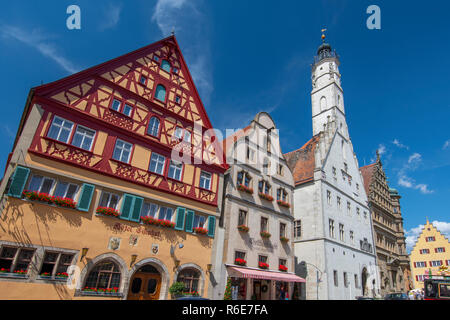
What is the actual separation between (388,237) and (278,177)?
2921 centimetres

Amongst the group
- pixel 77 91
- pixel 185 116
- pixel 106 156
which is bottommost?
pixel 106 156

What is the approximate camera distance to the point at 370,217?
4012 centimetres

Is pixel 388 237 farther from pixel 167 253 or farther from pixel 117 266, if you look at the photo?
pixel 117 266

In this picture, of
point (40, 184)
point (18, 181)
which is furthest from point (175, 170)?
point (18, 181)

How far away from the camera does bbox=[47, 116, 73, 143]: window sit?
1452 centimetres

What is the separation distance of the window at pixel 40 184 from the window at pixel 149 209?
495cm

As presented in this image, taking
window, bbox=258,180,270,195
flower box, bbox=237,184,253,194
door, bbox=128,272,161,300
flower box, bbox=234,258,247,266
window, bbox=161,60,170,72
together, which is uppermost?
window, bbox=161,60,170,72

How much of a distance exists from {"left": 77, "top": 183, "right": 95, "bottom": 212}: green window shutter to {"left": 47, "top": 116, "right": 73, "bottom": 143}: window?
2.71 metres

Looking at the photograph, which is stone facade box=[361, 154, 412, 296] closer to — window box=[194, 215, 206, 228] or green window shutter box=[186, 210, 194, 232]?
window box=[194, 215, 206, 228]

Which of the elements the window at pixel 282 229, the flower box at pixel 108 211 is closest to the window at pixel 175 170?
the flower box at pixel 108 211

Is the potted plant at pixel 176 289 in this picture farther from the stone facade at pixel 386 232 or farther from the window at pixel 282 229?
the stone facade at pixel 386 232

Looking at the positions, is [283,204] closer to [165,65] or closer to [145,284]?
[145,284]

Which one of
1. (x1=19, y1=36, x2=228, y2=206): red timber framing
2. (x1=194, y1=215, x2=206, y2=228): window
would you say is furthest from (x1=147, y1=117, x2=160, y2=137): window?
(x1=194, y1=215, x2=206, y2=228): window

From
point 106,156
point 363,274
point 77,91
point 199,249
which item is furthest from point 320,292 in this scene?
point 77,91
